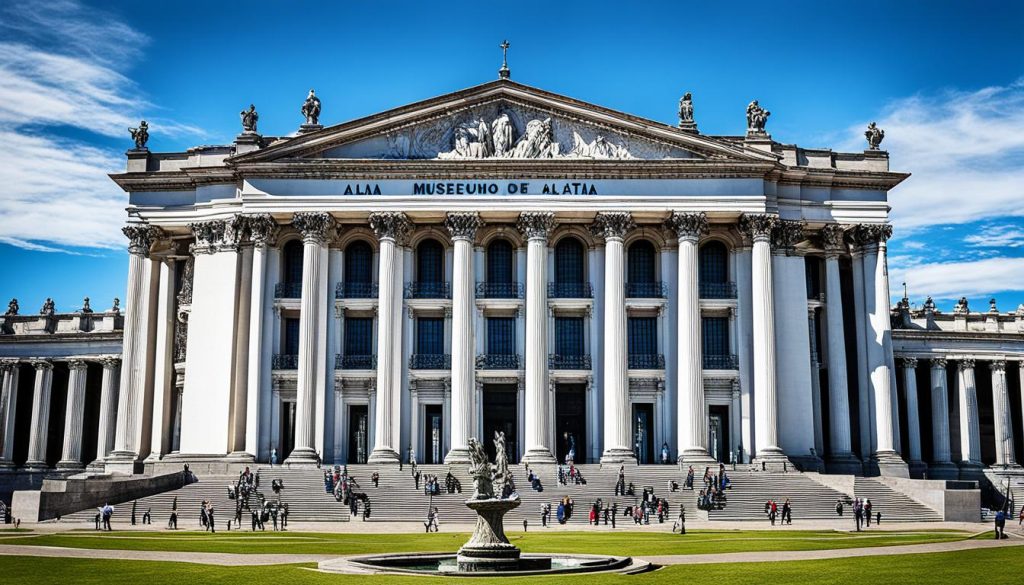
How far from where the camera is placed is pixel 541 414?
67.8 m

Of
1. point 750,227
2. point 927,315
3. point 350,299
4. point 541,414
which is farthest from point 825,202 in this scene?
point 350,299

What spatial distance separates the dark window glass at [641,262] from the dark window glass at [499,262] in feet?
24.1

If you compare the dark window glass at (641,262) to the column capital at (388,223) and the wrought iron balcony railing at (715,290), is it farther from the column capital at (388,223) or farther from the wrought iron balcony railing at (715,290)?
the column capital at (388,223)

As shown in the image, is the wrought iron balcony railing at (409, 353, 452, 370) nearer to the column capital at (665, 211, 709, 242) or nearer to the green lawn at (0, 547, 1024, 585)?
the column capital at (665, 211, 709, 242)

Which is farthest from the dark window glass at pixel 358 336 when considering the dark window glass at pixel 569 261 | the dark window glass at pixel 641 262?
the dark window glass at pixel 641 262

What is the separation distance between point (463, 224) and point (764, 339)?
18.6 metres

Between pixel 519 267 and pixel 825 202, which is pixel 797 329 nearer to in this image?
pixel 825 202

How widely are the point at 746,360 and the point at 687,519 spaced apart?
15798 millimetres

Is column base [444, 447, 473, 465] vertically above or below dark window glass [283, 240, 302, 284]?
below

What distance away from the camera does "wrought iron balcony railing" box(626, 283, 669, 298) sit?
71625 mm

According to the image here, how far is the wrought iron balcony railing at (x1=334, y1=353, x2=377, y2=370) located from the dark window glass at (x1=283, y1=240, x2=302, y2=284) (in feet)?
18.9

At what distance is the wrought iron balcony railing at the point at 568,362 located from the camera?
70750 millimetres

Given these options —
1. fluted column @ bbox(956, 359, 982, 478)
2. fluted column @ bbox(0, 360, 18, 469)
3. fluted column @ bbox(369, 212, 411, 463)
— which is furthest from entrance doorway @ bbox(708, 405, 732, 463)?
fluted column @ bbox(0, 360, 18, 469)

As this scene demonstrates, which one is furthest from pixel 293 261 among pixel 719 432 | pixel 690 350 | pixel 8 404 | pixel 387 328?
pixel 8 404
